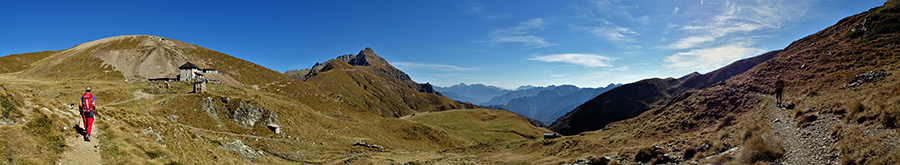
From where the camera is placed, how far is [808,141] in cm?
1275

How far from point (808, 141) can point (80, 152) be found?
31.2 m

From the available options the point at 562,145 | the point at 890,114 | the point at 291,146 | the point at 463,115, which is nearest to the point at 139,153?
the point at 291,146

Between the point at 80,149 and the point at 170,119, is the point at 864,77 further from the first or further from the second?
the point at 170,119

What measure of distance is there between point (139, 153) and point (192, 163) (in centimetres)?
285

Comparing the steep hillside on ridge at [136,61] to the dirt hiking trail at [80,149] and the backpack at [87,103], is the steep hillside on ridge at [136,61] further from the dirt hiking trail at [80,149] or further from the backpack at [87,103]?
the backpack at [87,103]

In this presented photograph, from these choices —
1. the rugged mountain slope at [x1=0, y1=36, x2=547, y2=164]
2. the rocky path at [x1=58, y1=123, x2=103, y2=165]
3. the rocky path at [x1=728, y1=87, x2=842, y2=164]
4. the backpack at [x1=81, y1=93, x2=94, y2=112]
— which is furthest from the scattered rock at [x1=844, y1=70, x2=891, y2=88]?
the backpack at [x1=81, y1=93, x2=94, y2=112]

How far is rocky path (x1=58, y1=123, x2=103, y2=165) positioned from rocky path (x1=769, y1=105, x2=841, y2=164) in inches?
1128

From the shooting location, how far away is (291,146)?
35844mm

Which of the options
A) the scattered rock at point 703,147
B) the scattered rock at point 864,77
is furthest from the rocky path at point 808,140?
the scattered rock at point 864,77

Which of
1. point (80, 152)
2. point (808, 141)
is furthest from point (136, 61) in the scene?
point (808, 141)

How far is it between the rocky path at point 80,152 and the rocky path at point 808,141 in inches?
1128

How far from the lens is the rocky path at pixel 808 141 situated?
37.4ft

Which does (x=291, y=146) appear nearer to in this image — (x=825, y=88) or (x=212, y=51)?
(x=825, y=88)

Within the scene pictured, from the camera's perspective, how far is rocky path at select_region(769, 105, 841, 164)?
11414mm
